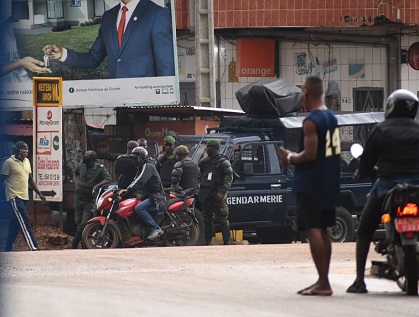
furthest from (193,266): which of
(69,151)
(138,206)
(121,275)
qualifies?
(69,151)

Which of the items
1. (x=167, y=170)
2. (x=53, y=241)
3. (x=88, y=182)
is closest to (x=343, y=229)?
(x=167, y=170)

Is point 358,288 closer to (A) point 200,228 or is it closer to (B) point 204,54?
(A) point 200,228

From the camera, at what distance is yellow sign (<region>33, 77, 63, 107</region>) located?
60.7ft

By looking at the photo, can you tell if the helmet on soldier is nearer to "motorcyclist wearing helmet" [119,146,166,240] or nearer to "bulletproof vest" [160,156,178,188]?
"bulletproof vest" [160,156,178,188]

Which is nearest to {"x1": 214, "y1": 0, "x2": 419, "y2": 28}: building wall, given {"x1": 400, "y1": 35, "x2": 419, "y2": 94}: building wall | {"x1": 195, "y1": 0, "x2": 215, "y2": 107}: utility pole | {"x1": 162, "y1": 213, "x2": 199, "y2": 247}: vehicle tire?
{"x1": 400, "y1": 35, "x2": 419, "y2": 94}: building wall

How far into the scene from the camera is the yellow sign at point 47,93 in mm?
18516

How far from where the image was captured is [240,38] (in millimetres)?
28766

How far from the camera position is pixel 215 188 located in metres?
18.1

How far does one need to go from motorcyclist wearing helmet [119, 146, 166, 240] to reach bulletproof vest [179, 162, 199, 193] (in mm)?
614

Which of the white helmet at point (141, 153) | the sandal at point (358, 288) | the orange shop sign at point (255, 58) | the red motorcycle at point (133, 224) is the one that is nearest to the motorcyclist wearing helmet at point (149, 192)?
the white helmet at point (141, 153)

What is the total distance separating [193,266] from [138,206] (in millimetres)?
6091

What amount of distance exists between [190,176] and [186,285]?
29.2ft

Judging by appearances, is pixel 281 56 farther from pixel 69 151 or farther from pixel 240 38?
→ pixel 69 151

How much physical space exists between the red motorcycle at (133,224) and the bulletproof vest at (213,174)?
0.33 metres
